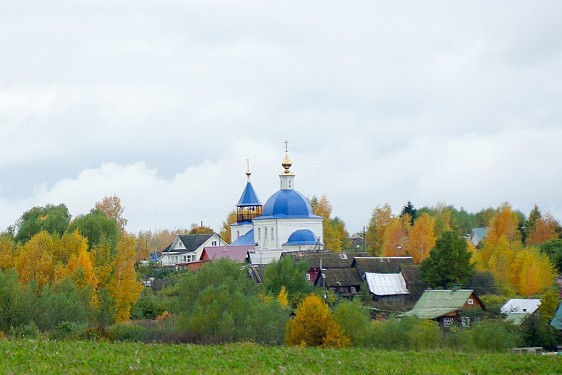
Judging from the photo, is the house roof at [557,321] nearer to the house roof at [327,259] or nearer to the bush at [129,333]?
the bush at [129,333]

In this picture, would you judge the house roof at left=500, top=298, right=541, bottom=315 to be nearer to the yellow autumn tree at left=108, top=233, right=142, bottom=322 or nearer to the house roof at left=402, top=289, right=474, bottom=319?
the house roof at left=402, top=289, right=474, bottom=319

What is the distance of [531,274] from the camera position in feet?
192

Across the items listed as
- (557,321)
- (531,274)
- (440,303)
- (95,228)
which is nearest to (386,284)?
(531,274)

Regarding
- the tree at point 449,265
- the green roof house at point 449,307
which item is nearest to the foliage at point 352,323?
the green roof house at point 449,307

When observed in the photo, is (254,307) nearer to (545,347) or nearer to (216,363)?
(545,347)

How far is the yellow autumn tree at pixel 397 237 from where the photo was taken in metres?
78.8

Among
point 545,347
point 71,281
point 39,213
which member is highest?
point 39,213

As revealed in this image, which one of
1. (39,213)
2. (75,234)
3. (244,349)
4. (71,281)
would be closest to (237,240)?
(39,213)

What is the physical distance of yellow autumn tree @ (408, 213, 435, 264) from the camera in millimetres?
75125

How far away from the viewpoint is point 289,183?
74.7m

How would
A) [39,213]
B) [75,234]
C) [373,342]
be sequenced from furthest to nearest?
[39,213] → [75,234] → [373,342]

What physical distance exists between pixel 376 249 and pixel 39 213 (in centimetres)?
2982

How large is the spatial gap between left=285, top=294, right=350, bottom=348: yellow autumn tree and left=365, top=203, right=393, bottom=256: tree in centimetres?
5273

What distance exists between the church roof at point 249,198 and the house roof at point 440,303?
2990 centimetres
